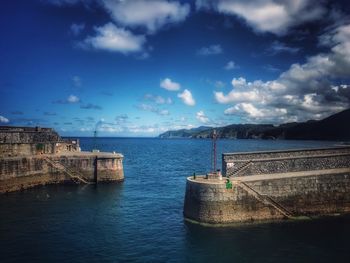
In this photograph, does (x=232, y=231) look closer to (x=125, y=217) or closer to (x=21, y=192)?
(x=125, y=217)

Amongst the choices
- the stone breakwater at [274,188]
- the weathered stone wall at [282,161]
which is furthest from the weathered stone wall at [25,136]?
the weathered stone wall at [282,161]

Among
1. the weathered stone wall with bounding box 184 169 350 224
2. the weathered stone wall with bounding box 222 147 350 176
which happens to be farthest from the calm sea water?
the weathered stone wall with bounding box 222 147 350 176

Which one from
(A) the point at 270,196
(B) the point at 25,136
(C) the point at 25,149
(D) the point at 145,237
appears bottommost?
(D) the point at 145,237

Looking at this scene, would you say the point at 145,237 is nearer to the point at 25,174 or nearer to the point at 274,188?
the point at 274,188

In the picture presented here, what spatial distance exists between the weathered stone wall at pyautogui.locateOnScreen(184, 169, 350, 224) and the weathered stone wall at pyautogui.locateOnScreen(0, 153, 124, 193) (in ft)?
84.3

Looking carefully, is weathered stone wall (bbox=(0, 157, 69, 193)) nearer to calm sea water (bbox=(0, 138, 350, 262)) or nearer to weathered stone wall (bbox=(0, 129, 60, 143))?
weathered stone wall (bbox=(0, 129, 60, 143))

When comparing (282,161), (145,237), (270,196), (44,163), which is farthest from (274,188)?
(44,163)

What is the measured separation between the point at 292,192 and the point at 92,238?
1758 cm

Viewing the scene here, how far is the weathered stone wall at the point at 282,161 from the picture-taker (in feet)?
110

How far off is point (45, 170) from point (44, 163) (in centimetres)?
107

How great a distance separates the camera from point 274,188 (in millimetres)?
30734

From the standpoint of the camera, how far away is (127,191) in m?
48.4

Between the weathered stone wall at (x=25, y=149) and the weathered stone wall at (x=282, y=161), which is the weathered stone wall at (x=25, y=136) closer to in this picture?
the weathered stone wall at (x=25, y=149)

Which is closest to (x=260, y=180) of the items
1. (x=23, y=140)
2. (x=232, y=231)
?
(x=232, y=231)
